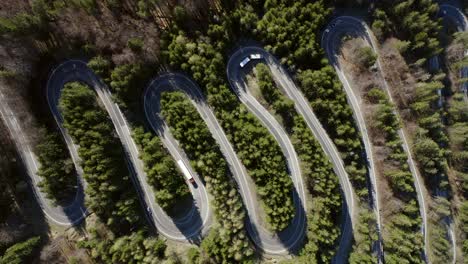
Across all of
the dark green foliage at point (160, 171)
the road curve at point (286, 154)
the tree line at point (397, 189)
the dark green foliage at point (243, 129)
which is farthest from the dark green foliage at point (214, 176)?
the tree line at point (397, 189)

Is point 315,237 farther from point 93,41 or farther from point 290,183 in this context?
point 93,41

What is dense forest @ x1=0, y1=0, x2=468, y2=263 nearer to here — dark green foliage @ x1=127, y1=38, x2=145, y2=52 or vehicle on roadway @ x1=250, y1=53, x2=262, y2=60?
dark green foliage @ x1=127, y1=38, x2=145, y2=52

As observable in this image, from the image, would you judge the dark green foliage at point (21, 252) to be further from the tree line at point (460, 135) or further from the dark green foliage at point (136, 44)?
the tree line at point (460, 135)

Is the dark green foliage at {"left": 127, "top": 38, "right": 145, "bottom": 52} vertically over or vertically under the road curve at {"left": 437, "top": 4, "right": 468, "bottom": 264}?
over

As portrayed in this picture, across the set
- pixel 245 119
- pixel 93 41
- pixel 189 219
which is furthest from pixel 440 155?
pixel 93 41

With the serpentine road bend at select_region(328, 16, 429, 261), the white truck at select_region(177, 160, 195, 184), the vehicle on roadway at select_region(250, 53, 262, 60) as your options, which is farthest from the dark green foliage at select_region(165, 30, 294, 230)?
the serpentine road bend at select_region(328, 16, 429, 261)

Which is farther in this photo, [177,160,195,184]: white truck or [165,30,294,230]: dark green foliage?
[177,160,195,184]: white truck
